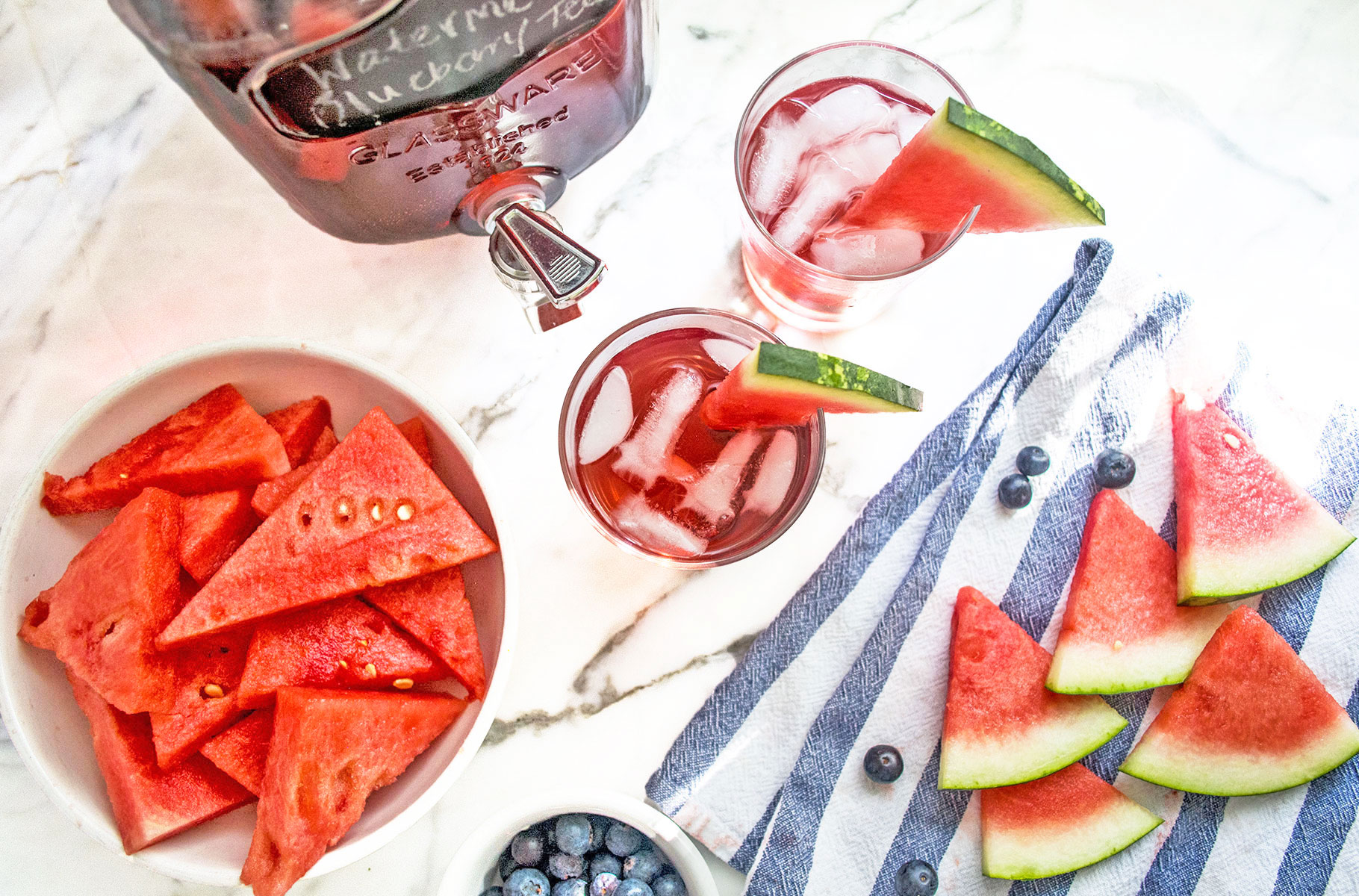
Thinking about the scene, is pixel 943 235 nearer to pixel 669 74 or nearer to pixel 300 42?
pixel 669 74

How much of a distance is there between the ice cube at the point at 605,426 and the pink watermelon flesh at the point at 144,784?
0.55m

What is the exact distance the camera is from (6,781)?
1250mm

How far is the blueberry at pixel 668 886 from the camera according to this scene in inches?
48.0

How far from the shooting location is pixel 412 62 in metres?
0.74

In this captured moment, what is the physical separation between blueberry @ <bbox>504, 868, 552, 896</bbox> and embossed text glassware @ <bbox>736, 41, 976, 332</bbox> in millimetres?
811

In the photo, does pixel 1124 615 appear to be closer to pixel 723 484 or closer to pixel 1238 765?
pixel 1238 765

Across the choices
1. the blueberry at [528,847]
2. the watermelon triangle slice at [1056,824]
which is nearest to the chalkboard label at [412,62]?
the blueberry at [528,847]

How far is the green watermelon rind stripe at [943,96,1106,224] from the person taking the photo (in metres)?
0.88

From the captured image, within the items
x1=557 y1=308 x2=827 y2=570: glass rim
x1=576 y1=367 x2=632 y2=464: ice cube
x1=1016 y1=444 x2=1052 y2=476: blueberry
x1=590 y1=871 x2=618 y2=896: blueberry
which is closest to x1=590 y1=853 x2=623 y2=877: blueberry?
x1=590 y1=871 x2=618 y2=896: blueberry

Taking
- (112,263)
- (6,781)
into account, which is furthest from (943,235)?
(6,781)

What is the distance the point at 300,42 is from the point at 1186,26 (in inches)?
49.1

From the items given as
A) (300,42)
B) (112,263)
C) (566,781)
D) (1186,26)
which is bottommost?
(566,781)

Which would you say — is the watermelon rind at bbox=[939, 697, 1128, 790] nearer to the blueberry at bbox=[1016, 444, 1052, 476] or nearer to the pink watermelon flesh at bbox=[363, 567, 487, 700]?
the blueberry at bbox=[1016, 444, 1052, 476]

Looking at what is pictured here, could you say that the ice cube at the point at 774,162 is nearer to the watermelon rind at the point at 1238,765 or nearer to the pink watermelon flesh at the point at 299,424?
the pink watermelon flesh at the point at 299,424
